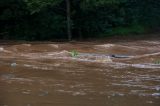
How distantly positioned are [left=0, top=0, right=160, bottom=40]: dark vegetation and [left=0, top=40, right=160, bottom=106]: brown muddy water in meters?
11.8

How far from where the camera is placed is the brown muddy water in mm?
9992

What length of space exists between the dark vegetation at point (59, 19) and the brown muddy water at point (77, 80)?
11.8m

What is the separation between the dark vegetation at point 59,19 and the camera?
31956mm

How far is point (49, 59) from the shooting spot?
60.1ft

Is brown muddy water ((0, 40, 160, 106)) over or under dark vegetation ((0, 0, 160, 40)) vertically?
under

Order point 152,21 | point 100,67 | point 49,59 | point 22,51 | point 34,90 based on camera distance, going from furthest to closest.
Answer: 1. point 152,21
2. point 22,51
3. point 49,59
4. point 100,67
5. point 34,90

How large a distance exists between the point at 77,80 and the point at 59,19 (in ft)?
67.6

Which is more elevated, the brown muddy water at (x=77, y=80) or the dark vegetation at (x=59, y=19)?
the dark vegetation at (x=59, y=19)

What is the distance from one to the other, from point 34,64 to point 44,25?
16851 mm

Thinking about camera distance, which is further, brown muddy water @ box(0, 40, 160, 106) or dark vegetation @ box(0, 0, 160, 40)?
dark vegetation @ box(0, 0, 160, 40)

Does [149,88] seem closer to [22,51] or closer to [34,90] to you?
[34,90]

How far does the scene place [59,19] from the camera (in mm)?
33344

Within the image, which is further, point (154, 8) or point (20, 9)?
point (154, 8)

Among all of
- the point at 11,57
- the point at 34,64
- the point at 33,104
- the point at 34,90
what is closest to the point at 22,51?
the point at 11,57
